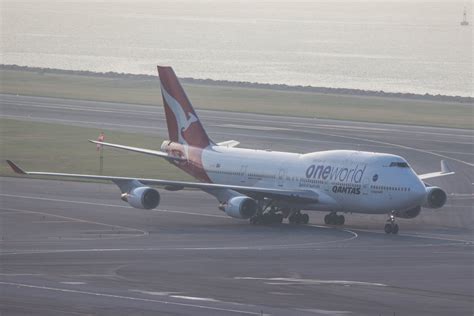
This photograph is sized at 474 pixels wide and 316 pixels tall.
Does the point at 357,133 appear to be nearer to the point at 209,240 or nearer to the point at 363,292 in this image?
the point at 209,240

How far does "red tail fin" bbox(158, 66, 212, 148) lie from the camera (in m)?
76.8

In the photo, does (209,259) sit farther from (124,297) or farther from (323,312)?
(323,312)

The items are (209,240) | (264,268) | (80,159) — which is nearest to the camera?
(264,268)

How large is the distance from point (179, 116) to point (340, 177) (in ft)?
44.2

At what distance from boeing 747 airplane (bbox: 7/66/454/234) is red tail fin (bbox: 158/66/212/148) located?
2.15m

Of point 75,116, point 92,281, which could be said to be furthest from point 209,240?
point 75,116

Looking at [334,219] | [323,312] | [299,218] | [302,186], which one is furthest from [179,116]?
[323,312]

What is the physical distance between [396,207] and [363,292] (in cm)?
1885

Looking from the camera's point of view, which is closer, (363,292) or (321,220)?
(363,292)

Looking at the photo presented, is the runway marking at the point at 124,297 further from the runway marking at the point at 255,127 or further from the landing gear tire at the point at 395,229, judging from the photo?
the runway marking at the point at 255,127

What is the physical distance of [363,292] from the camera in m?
48.1

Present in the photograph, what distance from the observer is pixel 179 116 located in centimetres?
7738

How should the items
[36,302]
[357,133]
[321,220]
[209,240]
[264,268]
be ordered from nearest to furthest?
[36,302] < [264,268] < [209,240] < [321,220] < [357,133]

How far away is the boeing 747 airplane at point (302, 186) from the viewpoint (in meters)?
66.7
